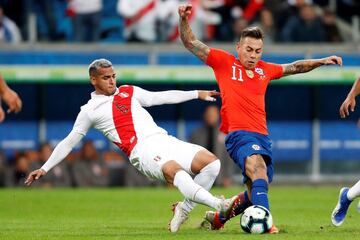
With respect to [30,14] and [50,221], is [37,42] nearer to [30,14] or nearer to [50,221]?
[30,14]

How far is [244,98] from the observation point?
506 inches

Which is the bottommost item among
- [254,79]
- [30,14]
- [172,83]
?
[172,83]

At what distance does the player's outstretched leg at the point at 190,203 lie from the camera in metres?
12.5

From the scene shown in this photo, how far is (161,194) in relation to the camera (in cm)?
2320

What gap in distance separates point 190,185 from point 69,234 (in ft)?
4.94

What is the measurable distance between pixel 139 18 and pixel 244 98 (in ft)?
43.2

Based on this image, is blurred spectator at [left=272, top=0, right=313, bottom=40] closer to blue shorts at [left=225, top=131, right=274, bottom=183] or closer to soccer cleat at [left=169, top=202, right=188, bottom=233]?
blue shorts at [left=225, top=131, right=274, bottom=183]

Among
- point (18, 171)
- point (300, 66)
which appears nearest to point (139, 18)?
point (18, 171)

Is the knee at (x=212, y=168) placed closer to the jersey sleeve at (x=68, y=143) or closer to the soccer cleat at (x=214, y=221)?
the soccer cleat at (x=214, y=221)

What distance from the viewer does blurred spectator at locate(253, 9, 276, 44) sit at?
2597 centimetres

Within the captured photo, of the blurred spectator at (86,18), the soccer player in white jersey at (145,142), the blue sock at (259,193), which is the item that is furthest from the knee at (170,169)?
the blurred spectator at (86,18)

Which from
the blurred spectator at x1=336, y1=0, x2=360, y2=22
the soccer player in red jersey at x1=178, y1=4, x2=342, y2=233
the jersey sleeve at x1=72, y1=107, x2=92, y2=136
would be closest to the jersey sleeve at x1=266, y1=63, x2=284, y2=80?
the soccer player in red jersey at x1=178, y1=4, x2=342, y2=233

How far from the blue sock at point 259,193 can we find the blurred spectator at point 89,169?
44.3 feet

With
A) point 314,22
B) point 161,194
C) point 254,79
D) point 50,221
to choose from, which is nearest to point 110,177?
point 161,194
